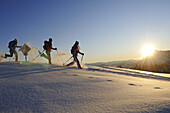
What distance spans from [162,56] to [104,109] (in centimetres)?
1267

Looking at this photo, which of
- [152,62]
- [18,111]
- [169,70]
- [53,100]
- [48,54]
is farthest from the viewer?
[152,62]

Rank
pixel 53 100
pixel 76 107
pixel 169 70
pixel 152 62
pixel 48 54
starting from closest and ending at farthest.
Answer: pixel 76 107
pixel 53 100
pixel 48 54
pixel 169 70
pixel 152 62

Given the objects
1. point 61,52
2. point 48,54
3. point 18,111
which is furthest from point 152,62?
point 18,111

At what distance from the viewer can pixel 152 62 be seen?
11164 millimetres

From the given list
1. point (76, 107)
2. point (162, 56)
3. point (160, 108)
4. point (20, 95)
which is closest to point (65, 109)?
point (76, 107)

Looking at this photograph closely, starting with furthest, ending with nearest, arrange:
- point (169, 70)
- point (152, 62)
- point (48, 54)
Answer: point (152, 62) → point (169, 70) → point (48, 54)

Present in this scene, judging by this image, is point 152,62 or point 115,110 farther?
point 152,62

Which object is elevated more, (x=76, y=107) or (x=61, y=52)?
(x=61, y=52)

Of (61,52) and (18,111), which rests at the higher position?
(61,52)

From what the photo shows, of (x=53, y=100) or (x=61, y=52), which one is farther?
(x=61, y=52)

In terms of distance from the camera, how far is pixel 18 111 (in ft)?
4.48

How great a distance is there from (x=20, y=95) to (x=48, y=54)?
6473 mm

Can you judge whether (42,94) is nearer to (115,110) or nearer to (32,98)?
(32,98)

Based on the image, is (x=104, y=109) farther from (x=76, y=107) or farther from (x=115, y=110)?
(x=76, y=107)
